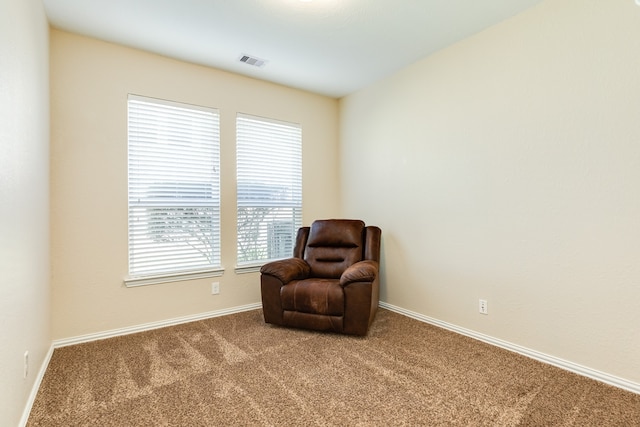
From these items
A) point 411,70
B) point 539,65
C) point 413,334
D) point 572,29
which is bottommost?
point 413,334

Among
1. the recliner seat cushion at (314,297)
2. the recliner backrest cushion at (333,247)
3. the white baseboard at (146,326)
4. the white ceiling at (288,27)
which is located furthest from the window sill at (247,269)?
the white ceiling at (288,27)

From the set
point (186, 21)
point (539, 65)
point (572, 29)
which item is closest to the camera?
point (572, 29)

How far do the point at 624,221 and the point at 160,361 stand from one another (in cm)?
323

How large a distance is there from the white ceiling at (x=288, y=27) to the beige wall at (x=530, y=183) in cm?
33

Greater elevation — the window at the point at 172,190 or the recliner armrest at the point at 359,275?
the window at the point at 172,190

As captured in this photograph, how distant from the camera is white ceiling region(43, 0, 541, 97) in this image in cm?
233

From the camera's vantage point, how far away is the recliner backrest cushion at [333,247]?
3.38m

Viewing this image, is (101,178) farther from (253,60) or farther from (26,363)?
(253,60)

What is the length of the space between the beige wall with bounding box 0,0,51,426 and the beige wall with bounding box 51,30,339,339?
24cm

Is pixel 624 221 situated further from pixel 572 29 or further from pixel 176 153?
pixel 176 153

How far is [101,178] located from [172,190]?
58cm

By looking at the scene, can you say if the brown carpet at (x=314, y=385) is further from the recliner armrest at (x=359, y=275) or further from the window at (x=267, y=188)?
the window at (x=267, y=188)

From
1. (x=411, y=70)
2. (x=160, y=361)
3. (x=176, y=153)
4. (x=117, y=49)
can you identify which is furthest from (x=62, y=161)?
(x=411, y=70)

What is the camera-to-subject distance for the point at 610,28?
2006 millimetres
